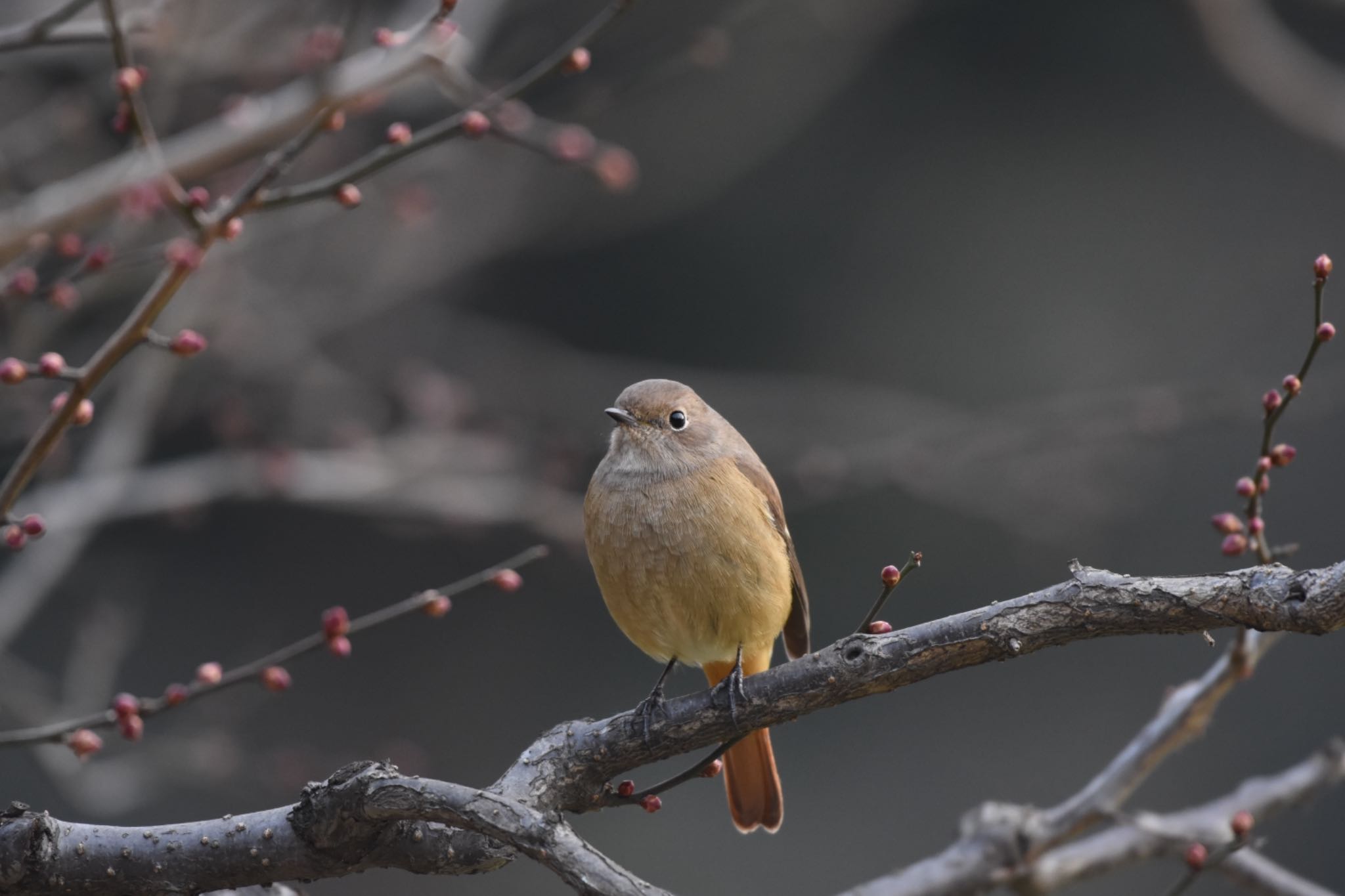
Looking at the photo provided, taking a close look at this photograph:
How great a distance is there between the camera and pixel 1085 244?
7.10 metres

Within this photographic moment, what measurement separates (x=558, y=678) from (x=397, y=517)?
2.00 metres

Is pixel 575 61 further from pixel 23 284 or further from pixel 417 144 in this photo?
pixel 23 284

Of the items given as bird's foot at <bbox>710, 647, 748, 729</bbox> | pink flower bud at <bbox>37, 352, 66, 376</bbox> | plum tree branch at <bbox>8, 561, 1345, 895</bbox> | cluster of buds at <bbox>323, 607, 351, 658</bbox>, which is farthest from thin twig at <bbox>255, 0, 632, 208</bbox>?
bird's foot at <bbox>710, 647, 748, 729</bbox>

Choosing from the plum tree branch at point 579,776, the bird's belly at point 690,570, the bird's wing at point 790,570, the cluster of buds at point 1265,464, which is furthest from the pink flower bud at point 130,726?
the cluster of buds at point 1265,464

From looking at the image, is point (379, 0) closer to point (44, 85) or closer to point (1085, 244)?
point (44, 85)

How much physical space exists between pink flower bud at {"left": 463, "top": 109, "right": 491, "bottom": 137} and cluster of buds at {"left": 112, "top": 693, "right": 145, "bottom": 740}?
1226mm

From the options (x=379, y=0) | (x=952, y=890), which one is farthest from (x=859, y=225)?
(x=952, y=890)

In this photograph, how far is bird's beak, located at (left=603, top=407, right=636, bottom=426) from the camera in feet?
11.7

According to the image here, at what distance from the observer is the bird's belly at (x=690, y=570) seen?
314 cm

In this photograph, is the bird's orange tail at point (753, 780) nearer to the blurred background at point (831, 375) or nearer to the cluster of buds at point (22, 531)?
the cluster of buds at point (22, 531)

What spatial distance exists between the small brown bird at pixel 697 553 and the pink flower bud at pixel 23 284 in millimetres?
1415

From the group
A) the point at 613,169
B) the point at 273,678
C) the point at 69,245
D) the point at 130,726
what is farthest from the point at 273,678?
the point at 613,169

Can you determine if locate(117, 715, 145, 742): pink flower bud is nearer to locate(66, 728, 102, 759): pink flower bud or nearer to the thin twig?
locate(66, 728, 102, 759): pink flower bud

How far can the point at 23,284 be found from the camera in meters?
2.84
